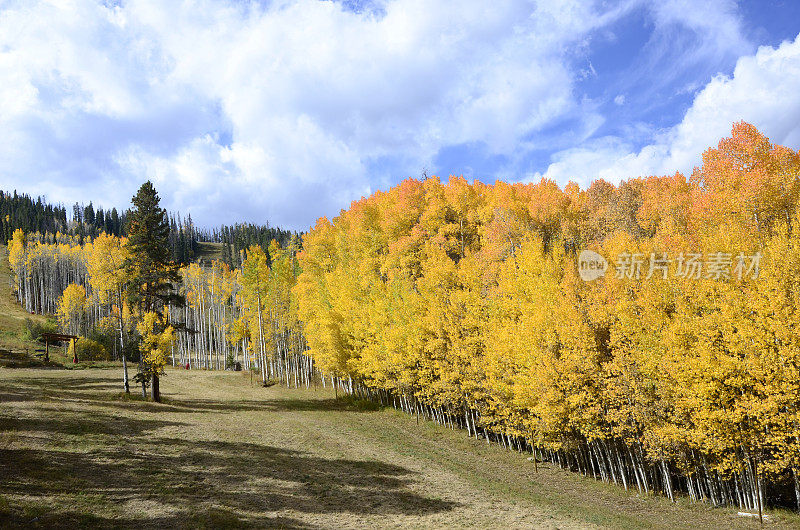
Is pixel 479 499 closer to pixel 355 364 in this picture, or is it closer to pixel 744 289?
pixel 744 289

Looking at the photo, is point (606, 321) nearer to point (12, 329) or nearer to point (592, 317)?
point (592, 317)

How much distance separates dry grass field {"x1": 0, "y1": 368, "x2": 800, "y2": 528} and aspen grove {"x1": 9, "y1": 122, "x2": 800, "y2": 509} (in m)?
3.21

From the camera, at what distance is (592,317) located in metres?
26.4

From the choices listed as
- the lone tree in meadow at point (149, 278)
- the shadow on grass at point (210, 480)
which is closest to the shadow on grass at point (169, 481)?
the shadow on grass at point (210, 480)

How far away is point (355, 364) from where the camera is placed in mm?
42062

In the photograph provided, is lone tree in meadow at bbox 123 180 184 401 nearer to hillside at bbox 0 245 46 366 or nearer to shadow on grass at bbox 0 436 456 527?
shadow on grass at bbox 0 436 456 527

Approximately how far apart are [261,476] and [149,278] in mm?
21093

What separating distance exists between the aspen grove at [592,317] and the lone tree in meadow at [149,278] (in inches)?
72.4

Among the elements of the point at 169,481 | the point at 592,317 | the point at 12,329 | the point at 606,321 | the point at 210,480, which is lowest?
the point at 210,480

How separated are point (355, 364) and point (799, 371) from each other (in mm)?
32259

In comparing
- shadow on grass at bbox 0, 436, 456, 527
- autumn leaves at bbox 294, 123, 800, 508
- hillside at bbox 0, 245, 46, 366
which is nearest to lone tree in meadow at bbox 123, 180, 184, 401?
shadow on grass at bbox 0, 436, 456, 527

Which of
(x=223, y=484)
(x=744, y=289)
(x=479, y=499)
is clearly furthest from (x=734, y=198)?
(x=223, y=484)

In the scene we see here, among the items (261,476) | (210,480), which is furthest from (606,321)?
(210,480)

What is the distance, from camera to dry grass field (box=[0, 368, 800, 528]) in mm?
15406
